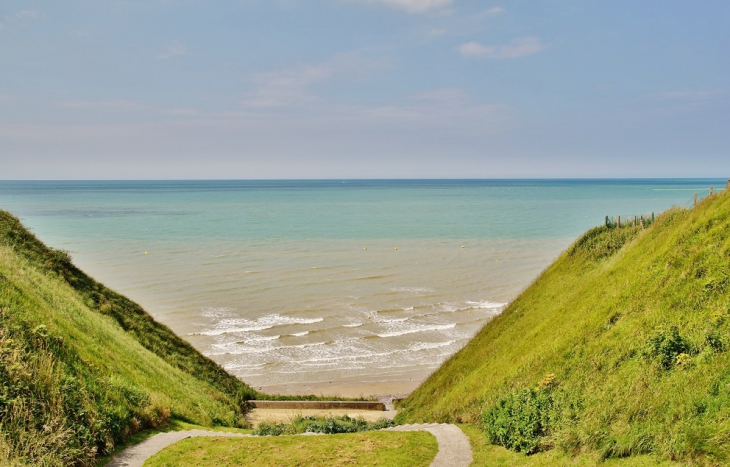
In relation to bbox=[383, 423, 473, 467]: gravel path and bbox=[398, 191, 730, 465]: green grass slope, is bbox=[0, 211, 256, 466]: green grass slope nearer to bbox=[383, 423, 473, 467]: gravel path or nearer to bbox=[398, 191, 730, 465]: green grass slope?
bbox=[383, 423, 473, 467]: gravel path

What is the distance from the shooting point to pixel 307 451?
11477mm

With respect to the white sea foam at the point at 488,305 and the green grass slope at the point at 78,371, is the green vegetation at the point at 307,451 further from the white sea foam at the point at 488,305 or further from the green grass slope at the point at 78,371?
the white sea foam at the point at 488,305

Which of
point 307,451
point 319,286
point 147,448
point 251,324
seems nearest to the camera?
point 307,451

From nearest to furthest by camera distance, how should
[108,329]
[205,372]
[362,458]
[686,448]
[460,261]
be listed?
[686,448] → [362,458] → [108,329] → [205,372] → [460,261]

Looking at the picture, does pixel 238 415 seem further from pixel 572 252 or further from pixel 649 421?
pixel 572 252

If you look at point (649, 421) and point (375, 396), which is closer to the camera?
point (649, 421)

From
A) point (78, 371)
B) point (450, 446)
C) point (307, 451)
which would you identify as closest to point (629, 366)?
point (450, 446)

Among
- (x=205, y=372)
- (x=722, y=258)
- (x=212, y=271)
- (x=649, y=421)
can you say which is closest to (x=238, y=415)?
(x=205, y=372)

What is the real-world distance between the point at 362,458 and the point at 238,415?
11597mm

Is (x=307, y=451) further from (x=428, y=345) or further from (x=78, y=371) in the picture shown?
(x=428, y=345)

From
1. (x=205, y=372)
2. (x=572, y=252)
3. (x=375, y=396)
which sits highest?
(x=572, y=252)

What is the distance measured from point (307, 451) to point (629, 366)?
7.35 m

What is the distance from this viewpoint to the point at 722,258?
12414 millimetres

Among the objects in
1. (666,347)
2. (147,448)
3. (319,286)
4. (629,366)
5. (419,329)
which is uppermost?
(666,347)
